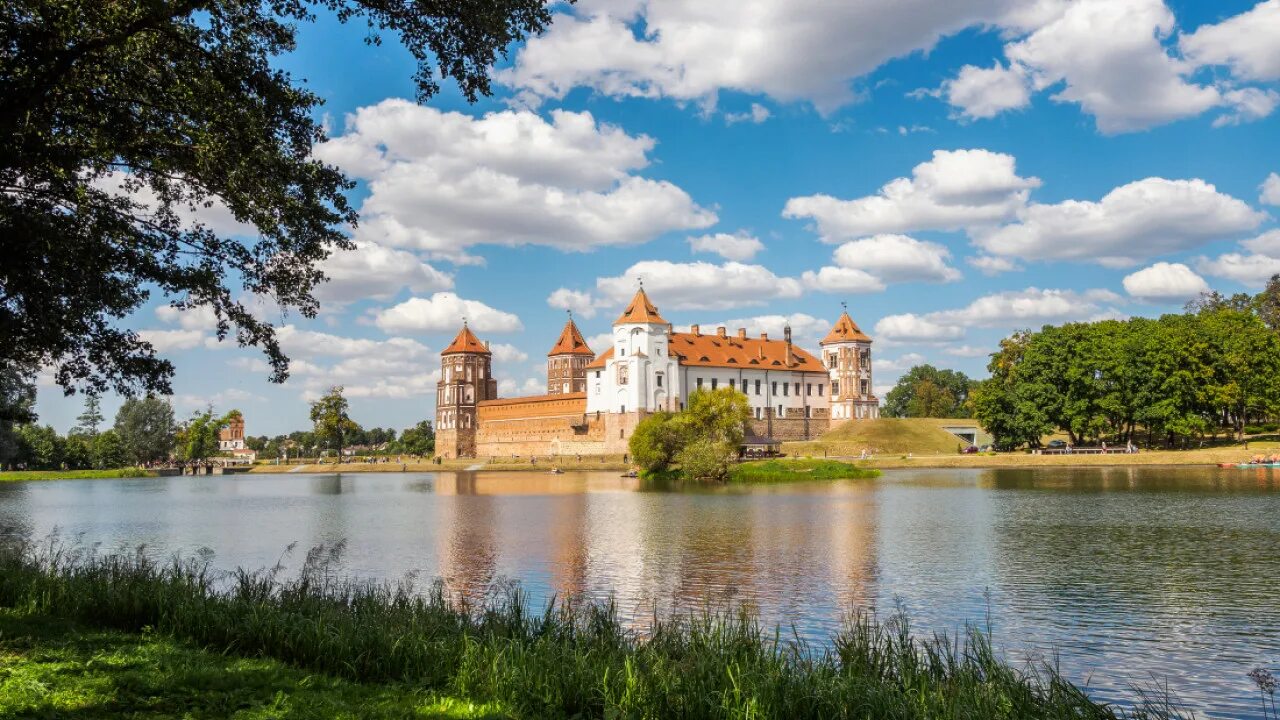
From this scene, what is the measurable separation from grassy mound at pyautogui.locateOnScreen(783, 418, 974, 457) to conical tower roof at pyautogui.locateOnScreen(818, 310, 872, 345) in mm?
13421

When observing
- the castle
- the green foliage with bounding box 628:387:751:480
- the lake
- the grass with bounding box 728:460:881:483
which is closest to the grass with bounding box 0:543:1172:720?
the lake

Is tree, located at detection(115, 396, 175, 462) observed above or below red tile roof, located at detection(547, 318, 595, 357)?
below

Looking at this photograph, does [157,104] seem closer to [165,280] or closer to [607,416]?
[165,280]

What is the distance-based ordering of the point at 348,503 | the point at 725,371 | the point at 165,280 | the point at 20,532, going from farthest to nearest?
the point at 725,371 < the point at 348,503 < the point at 20,532 < the point at 165,280

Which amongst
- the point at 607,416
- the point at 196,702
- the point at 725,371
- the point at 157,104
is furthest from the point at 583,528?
the point at 725,371

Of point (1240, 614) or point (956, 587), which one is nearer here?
point (1240, 614)

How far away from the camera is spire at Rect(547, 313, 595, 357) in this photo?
99.1 metres

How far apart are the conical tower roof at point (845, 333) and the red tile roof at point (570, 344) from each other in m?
25.1

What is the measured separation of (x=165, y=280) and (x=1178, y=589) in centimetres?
1360

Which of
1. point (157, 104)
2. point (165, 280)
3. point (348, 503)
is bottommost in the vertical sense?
point (348, 503)

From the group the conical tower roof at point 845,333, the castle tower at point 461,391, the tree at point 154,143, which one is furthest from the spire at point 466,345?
the tree at point 154,143

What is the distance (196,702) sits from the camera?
594 cm

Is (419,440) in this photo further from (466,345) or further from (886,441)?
(886,441)

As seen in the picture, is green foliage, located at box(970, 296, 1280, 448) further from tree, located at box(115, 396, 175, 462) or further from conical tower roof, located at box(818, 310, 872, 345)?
tree, located at box(115, 396, 175, 462)
